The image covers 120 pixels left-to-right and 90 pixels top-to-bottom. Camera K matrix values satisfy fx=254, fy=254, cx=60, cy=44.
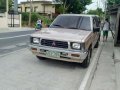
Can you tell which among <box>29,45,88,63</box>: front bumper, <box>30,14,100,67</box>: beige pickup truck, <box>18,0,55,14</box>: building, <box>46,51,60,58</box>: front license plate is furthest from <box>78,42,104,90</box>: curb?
<box>18,0,55,14</box>: building

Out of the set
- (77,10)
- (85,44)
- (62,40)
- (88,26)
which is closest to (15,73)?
(62,40)

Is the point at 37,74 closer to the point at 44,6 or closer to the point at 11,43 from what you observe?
the point at 11,43

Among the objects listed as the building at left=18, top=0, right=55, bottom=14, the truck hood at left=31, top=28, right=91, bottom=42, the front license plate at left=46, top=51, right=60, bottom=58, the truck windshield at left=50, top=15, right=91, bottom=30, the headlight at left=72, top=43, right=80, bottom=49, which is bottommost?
the front license plate at left=46, top=51, right=60, bottom=58

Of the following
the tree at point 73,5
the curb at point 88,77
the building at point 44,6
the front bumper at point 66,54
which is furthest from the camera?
the building at point 44,6

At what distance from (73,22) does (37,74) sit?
121 inches

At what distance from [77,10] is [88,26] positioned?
4791cm

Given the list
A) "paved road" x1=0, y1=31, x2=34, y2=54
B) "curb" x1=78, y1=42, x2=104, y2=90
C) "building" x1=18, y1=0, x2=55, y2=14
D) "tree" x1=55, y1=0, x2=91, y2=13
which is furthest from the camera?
"building" x1=18, y1=0, x2=55, y2=14

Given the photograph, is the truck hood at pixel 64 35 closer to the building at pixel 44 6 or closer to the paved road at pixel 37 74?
the paved road at pixel 37 74

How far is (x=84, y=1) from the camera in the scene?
58.6 meters

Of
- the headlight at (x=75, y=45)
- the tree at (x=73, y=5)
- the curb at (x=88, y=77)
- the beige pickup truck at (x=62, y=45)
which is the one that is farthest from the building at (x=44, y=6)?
the headlight at (x=75, y=45)

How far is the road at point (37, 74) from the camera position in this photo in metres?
6.30

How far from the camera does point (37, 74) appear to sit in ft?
24.2

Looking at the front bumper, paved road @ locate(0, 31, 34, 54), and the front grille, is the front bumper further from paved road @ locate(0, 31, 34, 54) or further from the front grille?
paved road @ locate(0, 31, 34, 54)

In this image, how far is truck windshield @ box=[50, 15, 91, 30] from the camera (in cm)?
947
